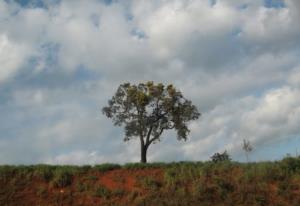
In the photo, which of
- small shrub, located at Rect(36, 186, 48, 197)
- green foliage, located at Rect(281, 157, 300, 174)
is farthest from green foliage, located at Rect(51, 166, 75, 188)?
green foliage, located at Rect(281, 157, 300, 174)

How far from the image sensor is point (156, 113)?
4806 centimetres

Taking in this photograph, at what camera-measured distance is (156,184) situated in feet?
93.8

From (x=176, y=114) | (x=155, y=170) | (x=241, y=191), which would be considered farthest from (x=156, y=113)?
(x=241, y=191)

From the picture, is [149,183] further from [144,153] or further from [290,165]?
[144,153]

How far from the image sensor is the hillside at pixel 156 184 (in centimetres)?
2722

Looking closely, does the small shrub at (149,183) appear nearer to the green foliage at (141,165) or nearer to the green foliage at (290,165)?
the green foliage at (141,165)

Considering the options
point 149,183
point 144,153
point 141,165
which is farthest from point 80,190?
point 144,153

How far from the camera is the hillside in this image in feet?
89.3

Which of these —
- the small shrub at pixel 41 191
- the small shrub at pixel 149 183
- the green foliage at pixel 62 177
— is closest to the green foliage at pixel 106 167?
the green foliage at pixel 62 177

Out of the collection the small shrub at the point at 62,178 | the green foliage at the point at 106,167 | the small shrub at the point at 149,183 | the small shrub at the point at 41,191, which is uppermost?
the green foliage at the point at 106,167

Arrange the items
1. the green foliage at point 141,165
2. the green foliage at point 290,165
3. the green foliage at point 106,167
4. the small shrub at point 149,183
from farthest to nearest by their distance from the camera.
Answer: the green foliage at point 141,165 < the green foliage at point 106,167 < the green foliage at point 290,165 < the small shrub at point 149,183

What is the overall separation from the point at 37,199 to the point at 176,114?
23.4 meters

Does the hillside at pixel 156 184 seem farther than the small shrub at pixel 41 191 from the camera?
No

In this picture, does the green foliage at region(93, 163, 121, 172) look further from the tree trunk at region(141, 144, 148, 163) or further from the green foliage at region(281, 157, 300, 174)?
the tree trunk at region(141, 144, 148, 163)
